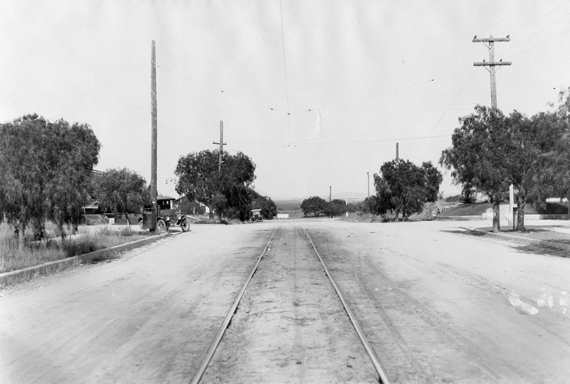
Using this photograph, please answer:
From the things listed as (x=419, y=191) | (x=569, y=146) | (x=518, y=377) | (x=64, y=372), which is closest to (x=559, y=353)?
(x=518, y=377)

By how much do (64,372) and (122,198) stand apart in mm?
48203

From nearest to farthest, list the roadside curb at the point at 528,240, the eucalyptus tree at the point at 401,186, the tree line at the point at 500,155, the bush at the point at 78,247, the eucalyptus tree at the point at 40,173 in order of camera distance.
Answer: the eucalyptus tree at the point at 40,173
the bush at the point at 78,247
the roadside curb at the point at 528,240
the tree line at the point at 500,155
the eucalyptus tree at the point at 401,186

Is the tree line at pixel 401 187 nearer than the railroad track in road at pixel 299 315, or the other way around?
the railroad track in road at pixel 299 315

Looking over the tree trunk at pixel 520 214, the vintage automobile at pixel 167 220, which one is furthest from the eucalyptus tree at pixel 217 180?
the tree trunk at pixel 520 214

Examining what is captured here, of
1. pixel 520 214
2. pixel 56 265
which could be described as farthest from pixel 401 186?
pixel 56 265

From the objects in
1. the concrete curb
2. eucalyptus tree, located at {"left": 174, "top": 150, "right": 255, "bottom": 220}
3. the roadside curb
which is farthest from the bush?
eucalyptus tree, located at {"left": 174, "top": 150, "right": 255, "bottom": 220}

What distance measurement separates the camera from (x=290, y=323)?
6.81 m

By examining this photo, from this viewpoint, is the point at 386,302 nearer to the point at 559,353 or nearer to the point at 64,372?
the point at 559,353

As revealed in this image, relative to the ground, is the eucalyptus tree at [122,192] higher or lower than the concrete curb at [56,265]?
higher

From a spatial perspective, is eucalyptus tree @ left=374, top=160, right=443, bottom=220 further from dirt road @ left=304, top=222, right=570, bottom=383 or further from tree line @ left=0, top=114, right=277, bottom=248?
tree line @ left=0, top=114, right=277, bottom=248

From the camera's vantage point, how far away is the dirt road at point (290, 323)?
16.5 feet

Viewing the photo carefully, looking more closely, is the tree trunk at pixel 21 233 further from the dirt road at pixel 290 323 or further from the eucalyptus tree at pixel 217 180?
the eucalyptus tree at pixel 217 180

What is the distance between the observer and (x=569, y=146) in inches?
573

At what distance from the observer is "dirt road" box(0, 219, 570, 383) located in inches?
199
